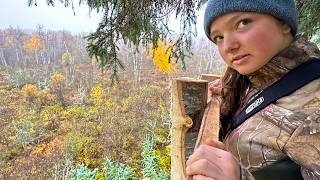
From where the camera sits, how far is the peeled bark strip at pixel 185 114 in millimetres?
733

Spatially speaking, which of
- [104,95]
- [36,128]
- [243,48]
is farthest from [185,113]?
[104,95]

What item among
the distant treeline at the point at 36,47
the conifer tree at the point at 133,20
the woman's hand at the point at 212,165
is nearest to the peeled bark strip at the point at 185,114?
the woman's hand at the point at 212,165

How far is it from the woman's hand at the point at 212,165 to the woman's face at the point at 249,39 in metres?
0.30

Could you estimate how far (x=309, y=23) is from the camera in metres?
2.46

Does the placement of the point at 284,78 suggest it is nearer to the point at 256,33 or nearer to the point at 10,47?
the point at 256,33

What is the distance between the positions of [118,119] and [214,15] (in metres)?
21.7

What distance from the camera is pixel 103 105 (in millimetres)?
27703

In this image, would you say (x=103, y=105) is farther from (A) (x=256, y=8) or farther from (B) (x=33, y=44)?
(B) (x=33, y=44)

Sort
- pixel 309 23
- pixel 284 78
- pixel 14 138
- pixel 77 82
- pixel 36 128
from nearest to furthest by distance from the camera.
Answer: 1. pixel 284 78
2. pixel 309 23
3. pixel 14 138
4. pixel 36 128
5. pixel 77 82

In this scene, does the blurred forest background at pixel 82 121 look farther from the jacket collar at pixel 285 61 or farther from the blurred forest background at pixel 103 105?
the jacket collar at pixel 285 61

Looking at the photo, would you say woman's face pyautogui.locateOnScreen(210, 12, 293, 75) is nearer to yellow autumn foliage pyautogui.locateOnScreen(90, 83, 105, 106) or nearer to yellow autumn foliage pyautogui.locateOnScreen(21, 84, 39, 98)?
yellow autumn foliage pyautogui.locateOnScreen(90, 83, 105, 106)

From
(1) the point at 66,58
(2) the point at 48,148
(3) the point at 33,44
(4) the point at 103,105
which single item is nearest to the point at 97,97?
(4) the point at 103,105

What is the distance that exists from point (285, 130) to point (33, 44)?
53.8m

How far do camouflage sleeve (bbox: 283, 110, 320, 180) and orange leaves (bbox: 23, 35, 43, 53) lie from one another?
2121 inches
